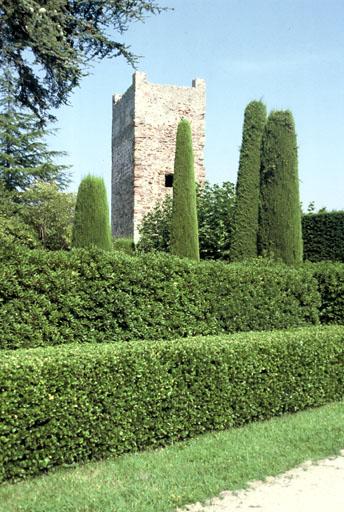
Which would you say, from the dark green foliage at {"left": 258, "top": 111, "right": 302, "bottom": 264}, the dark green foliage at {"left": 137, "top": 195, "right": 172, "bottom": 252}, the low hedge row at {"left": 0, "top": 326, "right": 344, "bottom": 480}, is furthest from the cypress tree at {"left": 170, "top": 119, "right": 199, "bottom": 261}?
the low hedge row at {"left": 0, "top": 326, "right": 344, "bottom": 480}

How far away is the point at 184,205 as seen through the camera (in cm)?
1689

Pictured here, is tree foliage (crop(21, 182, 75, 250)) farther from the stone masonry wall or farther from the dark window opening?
the dark window opening

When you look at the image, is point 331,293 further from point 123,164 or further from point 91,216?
point 123,164

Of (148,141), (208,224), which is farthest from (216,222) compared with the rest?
(148,141)

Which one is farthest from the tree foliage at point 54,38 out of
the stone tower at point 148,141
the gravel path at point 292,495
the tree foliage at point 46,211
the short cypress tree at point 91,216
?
the tree foliage at point 46,211

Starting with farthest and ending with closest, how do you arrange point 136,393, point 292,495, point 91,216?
1. point 91,216
2. point 136,393
3. point 292,495

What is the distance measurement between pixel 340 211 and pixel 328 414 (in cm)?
1191

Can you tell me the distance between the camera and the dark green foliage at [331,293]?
13.5m

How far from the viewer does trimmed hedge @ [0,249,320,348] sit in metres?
8.17

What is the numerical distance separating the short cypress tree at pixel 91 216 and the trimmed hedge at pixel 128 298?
537cm

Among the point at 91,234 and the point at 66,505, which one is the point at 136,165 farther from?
the point at 66,505

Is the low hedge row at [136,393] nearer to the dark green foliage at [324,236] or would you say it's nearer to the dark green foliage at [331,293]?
the dark green foliage at [331,293]

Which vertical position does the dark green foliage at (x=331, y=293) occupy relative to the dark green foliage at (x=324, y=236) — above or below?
below

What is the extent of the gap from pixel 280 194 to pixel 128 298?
7.99 meters
